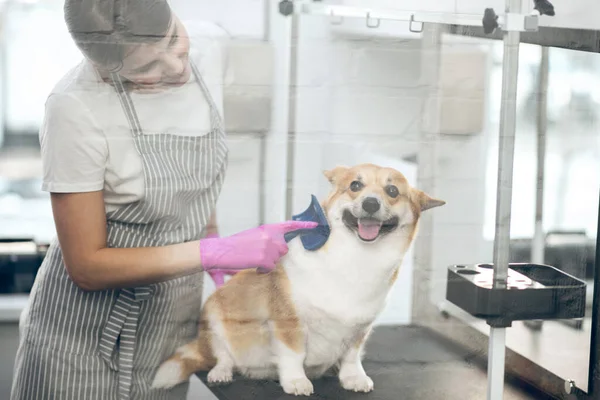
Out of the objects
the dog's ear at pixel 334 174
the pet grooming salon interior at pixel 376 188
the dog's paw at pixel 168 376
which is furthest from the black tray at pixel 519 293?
the dog's paw at pixel 168 376

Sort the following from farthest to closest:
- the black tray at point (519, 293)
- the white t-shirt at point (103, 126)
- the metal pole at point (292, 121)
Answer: the black tray at point (519, 293) < the metal pole at point (292, 121) < the white t-shirt at point (103, 126)

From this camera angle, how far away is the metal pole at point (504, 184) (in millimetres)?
1477

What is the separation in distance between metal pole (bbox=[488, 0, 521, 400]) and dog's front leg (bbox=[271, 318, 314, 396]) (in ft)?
1.35

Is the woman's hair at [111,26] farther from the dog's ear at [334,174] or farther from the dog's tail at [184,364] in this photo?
the dog's tail at [184,364]

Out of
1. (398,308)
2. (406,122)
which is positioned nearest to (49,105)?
(406,122)

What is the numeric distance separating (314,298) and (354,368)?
187 millimetres

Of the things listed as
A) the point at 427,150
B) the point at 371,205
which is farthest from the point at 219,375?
Result: the point at 427,150

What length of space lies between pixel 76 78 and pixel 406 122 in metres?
0.65

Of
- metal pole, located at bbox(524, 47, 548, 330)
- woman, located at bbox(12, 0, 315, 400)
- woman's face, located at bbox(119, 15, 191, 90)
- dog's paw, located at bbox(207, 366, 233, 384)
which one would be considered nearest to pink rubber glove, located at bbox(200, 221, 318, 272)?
woman, located at bbox(12, 0, 315, 400)

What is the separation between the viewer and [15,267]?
139 centimetres

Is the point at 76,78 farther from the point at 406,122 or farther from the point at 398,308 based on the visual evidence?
the point at 398,308

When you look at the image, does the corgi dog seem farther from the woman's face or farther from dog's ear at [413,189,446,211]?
the woman's face

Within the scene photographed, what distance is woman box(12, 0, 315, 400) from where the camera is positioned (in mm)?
1303

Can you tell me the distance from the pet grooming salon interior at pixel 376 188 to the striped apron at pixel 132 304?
19mm
